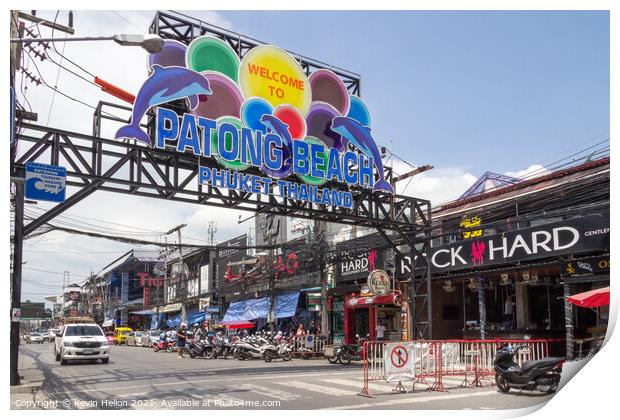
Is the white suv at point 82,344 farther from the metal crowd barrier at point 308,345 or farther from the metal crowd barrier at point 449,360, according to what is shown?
the metal crowd barrier at point 449,360

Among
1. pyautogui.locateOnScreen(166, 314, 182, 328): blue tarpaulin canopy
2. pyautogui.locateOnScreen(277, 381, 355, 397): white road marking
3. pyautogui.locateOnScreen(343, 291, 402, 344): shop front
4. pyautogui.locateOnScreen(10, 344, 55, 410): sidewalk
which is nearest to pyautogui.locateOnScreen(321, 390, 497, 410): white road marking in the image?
pyautogui.locateOnScreen(277, 381, 355, 397): white road marking

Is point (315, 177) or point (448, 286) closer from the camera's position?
point (315, 177)

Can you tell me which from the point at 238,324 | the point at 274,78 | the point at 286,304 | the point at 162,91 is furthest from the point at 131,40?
the point at 238,324

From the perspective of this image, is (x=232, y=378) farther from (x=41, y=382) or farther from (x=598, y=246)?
(x=598, y=246)

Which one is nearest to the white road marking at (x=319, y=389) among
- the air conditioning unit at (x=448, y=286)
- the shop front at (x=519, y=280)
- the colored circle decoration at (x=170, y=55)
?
the shop front at (x=519, y=280)

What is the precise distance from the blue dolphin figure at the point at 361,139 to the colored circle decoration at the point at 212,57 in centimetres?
399

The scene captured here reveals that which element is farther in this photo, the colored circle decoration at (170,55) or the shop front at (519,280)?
the shop front at (519,280)

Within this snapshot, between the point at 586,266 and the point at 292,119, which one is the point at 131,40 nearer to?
the point at 292,119

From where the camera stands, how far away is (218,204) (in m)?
17.0

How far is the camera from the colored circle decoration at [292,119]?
1834cm

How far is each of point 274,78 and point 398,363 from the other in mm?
9739

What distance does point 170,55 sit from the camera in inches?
637

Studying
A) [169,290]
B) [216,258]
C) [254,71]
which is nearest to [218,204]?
[254,71]
